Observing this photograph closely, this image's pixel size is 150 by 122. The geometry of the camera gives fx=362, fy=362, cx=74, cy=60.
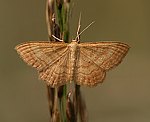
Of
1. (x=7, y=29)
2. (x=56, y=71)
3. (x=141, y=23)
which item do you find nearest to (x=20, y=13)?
(x=7, y=29)

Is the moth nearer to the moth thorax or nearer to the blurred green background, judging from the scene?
the moth thorax

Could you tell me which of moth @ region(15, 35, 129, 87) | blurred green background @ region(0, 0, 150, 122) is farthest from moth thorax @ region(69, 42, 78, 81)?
blurred green background @ region(0, 0, 150, 122)

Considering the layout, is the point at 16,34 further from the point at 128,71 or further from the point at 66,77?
the point at 66,77

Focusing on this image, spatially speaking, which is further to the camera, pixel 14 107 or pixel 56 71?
pixel 14 107

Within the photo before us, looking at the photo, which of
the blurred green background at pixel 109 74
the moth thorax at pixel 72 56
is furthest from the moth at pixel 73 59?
the blurred green background at pixel 109 74

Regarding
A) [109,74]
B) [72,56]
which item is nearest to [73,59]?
[72,56]

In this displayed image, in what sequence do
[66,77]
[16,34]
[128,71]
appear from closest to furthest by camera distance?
1. [66,77]
2. [16,34]
3. [128,71]

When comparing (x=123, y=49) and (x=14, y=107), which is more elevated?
(x=123, y=49)

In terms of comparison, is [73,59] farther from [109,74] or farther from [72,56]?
[109,74]
